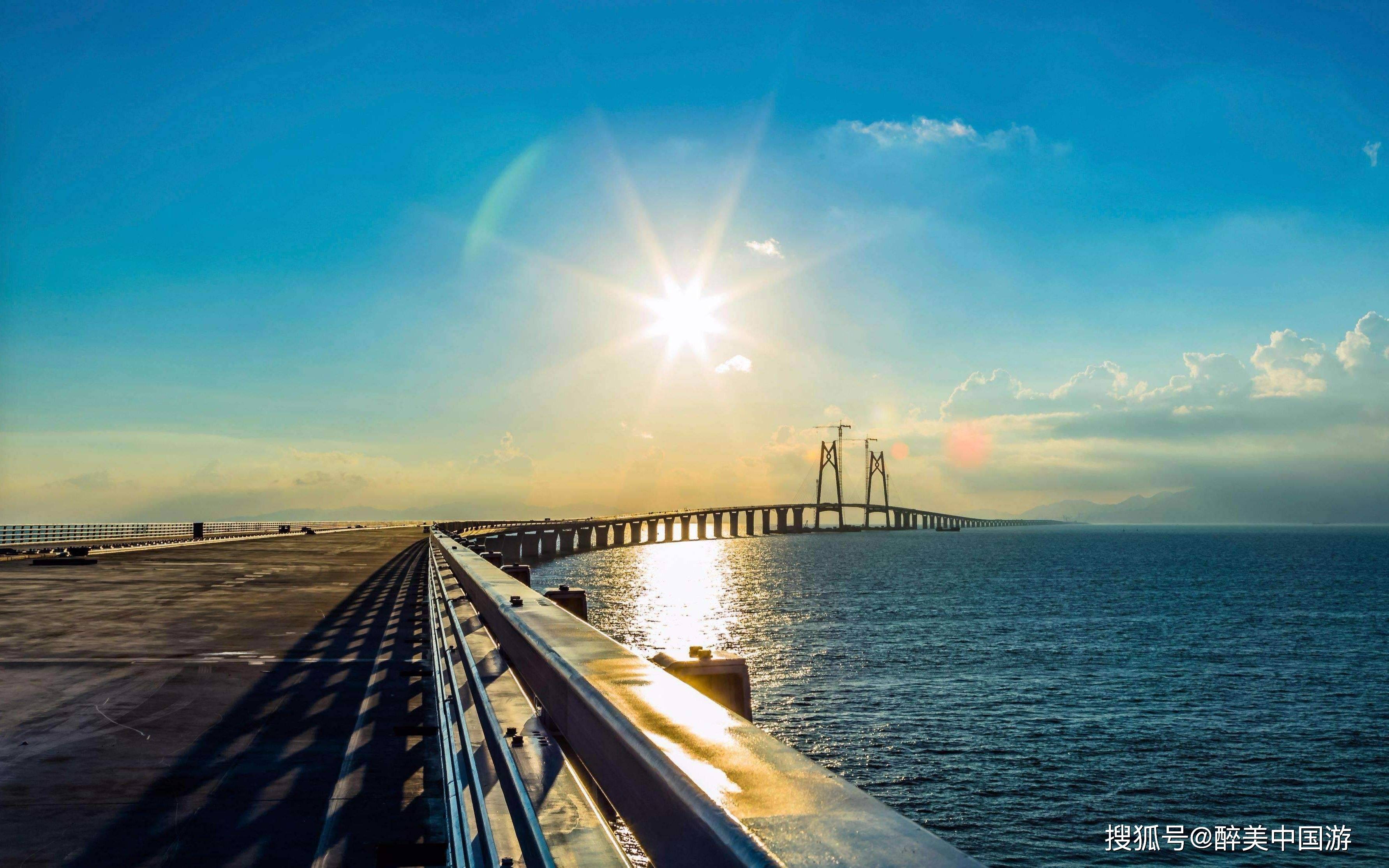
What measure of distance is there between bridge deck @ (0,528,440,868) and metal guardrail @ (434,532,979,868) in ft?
7.84

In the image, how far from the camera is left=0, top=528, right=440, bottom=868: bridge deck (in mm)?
5477

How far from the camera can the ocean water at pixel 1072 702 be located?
25.1m

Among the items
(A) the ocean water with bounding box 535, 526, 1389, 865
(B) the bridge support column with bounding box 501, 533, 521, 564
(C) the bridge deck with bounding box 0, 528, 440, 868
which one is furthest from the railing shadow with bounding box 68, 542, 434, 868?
(B) the bridge support column with bounding box 501, 533, 521, 564

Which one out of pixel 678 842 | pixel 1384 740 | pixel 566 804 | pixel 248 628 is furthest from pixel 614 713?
pixel 1384 740

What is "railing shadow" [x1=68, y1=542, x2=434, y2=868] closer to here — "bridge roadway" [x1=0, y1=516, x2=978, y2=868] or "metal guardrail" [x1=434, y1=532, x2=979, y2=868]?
"bridge roadway" [x1=0, y1=516, x2=978, y2=868]

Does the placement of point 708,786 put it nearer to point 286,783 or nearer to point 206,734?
point 286,783

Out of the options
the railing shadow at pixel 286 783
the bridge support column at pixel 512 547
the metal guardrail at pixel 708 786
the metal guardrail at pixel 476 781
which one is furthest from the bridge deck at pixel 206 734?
the bridge support column at pixel 512 547

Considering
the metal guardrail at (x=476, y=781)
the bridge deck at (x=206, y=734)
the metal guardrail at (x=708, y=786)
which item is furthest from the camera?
the bridge deck at (x=206, y=734)

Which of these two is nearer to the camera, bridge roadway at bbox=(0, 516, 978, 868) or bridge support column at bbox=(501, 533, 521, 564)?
bridge roadway at bbox=(0, 516, 978, 868)

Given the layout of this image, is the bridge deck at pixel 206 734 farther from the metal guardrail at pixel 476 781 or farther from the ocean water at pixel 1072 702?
the ocean water at pixel 1072 702

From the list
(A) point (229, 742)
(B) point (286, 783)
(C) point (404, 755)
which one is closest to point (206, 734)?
(A) point (229, 742)

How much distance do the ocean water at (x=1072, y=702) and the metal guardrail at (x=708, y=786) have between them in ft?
20.6

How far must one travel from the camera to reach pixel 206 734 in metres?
8.20

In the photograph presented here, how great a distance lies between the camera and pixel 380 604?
19609mm
